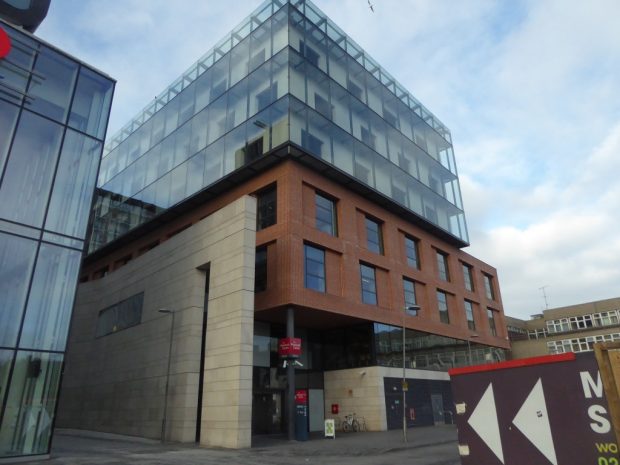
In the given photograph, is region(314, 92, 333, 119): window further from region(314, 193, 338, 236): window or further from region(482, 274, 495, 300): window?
region(482, 274, 495, 300): window

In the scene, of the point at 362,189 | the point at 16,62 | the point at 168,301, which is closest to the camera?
the point at 16,62

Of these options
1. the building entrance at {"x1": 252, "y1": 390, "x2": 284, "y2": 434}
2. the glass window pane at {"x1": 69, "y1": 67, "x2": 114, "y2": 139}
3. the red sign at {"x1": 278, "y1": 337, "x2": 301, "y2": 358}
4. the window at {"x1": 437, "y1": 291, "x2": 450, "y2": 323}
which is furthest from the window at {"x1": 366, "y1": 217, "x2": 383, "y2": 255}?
the glass window pane at {"x1": 69, "y1": 67, "x2": 114, "y2": 139}

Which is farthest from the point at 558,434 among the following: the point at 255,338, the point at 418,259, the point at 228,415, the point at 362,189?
the point at 418,259

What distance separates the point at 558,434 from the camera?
628 centimetres

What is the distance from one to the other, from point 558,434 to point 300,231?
25869 mm

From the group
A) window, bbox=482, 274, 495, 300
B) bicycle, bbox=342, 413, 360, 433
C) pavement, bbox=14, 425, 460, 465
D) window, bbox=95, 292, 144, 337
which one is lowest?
pavement, bbox=14, 425, 460, 465

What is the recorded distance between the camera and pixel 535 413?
6.61 meters

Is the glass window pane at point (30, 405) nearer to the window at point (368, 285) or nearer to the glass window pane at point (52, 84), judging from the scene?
the glass window pane at point (52, 84)

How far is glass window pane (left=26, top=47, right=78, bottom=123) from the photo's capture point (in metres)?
21.1

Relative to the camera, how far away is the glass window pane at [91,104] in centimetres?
2241

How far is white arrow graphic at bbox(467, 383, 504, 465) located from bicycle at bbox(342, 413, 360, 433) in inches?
1128

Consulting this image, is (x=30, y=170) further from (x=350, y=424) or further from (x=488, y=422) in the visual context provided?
(x=350, y=424)

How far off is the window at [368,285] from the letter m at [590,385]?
29.5 metres

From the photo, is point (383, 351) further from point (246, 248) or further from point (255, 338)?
point (246, 248)
